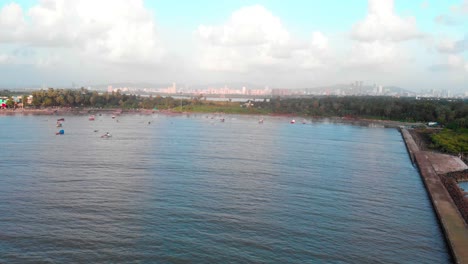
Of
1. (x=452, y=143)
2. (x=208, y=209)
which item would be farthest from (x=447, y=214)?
(x=452, y=143)

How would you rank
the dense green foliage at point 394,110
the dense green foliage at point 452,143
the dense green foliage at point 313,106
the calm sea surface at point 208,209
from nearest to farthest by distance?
the calm sea surface at point 208,209
the dense green foliage at point 452,143
the dense green foliage at point 394,110
the dense green foliage at point 313,106

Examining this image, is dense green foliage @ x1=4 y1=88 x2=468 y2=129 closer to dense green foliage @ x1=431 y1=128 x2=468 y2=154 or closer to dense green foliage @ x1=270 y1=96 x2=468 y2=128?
dense green foliage @ x1=270 y1=96 x2=468 y2=128

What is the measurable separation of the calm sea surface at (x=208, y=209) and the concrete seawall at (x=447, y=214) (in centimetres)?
36

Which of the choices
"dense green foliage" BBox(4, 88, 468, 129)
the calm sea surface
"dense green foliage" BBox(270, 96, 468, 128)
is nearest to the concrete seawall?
the calm sea surface

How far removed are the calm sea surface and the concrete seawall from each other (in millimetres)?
361

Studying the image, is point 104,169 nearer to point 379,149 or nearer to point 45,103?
point 379,149

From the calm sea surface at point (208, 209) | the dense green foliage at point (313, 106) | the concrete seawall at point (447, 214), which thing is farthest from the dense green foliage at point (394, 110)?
the calm sea surface at point (208, 209)

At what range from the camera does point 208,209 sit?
47.2 feet

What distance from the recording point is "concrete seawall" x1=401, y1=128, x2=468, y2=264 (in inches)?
455

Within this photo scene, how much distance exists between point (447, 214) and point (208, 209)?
8.66 m

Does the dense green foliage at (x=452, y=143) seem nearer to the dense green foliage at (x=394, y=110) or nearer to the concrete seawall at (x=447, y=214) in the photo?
the concrete seawall at (x=447, y=214)

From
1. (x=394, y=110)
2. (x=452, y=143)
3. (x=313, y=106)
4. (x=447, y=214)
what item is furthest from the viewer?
(x=313, y=106)

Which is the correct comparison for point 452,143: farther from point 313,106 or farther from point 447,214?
point 313,106

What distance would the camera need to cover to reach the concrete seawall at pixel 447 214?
38.0 feet
